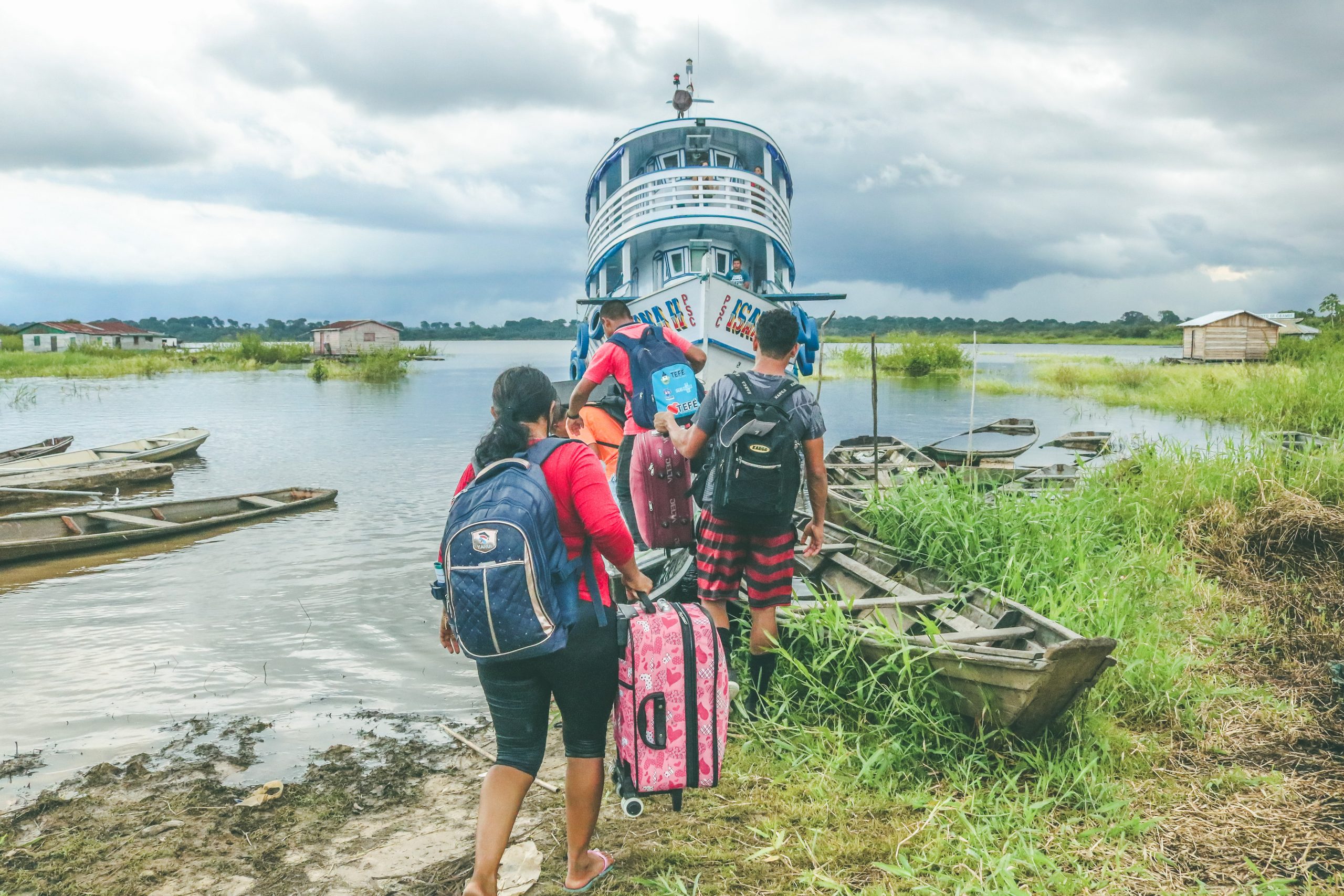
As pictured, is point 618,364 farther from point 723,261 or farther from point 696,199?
point 723,261

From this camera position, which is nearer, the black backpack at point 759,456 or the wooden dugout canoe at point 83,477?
the black backpack at point 759,456

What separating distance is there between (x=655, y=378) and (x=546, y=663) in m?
3.17

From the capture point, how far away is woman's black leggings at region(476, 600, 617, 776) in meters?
2.68

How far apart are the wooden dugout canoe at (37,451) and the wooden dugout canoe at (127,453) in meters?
0.40

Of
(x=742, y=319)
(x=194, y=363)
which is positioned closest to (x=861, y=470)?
(x=742, y=319)

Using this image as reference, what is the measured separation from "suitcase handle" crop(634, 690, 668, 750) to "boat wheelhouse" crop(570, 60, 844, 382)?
902cm

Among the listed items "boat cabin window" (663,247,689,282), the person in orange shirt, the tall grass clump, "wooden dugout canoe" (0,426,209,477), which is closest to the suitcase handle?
the person in orange shirt

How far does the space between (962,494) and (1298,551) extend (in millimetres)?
2720

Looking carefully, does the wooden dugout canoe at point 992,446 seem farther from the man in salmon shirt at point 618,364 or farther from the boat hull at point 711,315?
the man in salmon shirt at point 618,364

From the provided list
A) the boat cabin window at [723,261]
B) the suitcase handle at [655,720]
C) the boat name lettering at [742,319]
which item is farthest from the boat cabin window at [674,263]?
the suitcase handle at [655,720]

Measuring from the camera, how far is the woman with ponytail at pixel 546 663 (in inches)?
106

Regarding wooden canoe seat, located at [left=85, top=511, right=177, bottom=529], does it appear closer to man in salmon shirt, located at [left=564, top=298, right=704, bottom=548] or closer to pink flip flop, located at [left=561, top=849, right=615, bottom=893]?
man in salmon shirt, located at [left=564, top=298, right=704, bottom=548]

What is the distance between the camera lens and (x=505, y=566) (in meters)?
2.46

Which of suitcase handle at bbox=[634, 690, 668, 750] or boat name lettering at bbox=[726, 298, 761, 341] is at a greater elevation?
boat name lettering at bbox=[726, 298, 761, 341]
